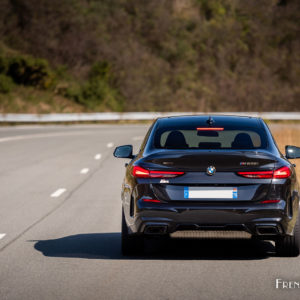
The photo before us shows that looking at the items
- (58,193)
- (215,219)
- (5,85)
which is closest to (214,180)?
(215,219)

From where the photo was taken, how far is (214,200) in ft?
22.6

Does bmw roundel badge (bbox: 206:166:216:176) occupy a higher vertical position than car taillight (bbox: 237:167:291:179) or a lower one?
higher

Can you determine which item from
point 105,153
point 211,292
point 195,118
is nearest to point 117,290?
point 211,292

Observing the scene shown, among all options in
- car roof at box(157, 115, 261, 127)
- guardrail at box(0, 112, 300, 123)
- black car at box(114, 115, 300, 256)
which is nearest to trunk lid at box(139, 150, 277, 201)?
black car at box(114, 115, 300, 256)

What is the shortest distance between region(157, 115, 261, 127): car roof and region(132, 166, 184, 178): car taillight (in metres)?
1.07

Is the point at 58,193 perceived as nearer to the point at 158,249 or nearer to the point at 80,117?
the point at 158,249

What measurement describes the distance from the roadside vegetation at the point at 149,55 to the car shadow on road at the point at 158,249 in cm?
4874

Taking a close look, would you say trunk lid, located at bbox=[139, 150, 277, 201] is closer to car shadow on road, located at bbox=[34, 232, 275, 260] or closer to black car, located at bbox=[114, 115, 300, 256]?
black car, located at bbox=[114, 115, 300, 256]

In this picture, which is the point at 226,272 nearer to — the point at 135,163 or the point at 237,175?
the point at 237,175

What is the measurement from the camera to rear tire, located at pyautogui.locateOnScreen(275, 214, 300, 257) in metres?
7.42

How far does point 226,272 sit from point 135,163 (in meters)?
1.33

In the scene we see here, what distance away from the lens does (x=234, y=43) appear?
9825cm

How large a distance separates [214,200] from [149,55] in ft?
256

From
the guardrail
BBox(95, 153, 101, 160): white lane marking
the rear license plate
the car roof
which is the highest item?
the car roof
